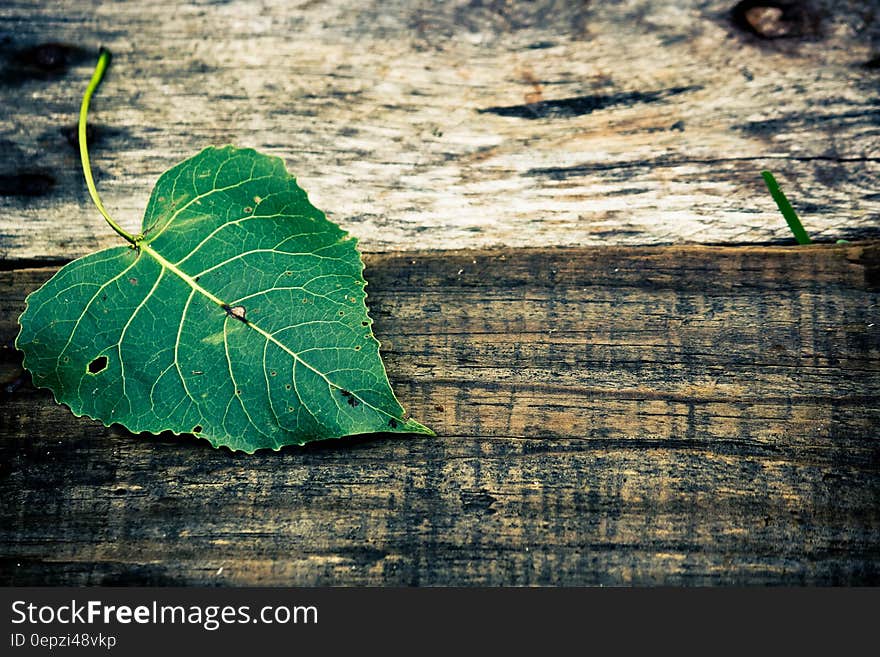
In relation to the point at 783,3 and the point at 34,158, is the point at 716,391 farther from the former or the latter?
the point at 34,158

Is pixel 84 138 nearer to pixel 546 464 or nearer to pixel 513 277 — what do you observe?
pixel 513 277

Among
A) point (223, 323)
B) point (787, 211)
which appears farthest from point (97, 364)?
point (787, 211)

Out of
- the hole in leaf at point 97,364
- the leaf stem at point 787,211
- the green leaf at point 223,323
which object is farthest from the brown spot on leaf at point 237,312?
the leaf stem at point 787,211

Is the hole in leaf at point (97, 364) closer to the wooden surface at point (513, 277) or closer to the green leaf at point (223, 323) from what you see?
the green leaf at point (223, 323)

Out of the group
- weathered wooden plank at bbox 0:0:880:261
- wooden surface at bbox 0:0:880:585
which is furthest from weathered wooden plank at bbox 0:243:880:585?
weathered wooden plank at bbox 0:0:880:261

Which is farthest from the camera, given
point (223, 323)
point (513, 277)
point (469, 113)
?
point (469, 113)

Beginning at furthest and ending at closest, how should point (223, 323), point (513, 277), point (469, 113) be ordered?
1. point (469, 113)
2. point (513, 277)
3. point (223, 323)

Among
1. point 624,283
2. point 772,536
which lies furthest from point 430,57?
point 772,536
